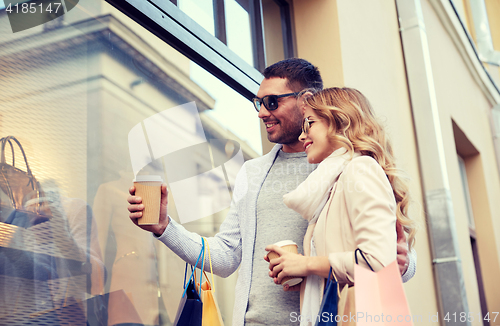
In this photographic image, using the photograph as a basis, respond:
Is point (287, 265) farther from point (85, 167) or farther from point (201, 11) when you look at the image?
point (201, 11)

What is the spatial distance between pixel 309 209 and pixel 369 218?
0.23m

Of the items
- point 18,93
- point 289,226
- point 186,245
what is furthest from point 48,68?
point 289,226

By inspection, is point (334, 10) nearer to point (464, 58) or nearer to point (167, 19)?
point (167, 19)

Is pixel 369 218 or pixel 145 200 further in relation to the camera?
pixel 145 200

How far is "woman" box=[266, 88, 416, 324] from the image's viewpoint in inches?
54.5

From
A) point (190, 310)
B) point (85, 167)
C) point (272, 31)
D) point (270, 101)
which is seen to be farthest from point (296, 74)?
point (272, 31)

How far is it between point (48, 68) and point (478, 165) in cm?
716

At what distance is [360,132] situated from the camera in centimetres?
163

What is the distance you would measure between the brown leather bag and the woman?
2.67 ft

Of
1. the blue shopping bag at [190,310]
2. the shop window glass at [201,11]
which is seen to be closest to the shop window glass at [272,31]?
the shop window glass at [201,11]

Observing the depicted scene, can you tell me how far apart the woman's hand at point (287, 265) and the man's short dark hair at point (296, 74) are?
0.99 m

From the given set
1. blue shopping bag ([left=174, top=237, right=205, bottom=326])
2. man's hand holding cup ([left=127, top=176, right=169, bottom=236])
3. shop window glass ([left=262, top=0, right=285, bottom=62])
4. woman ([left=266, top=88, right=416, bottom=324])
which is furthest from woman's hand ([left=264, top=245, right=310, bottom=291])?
shop window glass ([left=262, top=0, right=285, bottom=62])

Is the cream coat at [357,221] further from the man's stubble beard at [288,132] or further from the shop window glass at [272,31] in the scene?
the shop window glass at [272,31]

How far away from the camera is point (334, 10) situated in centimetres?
385
